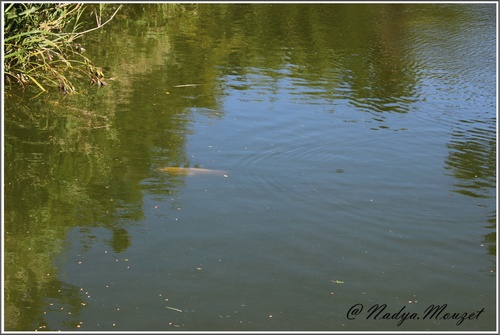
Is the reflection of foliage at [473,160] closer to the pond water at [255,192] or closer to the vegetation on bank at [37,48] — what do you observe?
the pond water at [255,192]

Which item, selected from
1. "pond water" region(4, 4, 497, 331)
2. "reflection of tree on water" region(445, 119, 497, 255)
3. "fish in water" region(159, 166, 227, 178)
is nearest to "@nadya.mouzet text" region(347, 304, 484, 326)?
"pond water" region(4, 4, 497, 331)

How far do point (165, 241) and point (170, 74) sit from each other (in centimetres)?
494

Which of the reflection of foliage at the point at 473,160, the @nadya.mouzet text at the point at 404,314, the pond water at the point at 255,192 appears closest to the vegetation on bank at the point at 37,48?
the pond water at the point at 255,192

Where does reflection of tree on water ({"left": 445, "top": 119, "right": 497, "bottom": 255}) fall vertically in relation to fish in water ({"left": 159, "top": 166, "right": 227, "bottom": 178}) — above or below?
below

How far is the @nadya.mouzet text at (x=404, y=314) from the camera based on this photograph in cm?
497

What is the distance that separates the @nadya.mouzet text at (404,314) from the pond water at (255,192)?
13 millimetres

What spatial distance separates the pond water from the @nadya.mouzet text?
1 cm

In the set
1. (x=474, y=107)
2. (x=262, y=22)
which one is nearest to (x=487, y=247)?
(x=474, y=107)

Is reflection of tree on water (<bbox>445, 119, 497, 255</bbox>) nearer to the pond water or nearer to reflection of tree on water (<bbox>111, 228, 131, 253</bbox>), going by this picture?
the pond water

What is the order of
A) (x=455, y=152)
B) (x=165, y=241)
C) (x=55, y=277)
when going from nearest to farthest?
(x=55, y=277), (x=165, y=241), (x=455, y=152)

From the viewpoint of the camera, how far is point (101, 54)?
11.3m

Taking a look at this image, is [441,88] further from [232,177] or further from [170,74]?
[232,177]

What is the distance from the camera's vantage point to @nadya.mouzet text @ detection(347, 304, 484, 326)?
4.97 metres

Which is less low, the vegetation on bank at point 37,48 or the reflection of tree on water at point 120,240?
the vegetation on bank at point 37,48
